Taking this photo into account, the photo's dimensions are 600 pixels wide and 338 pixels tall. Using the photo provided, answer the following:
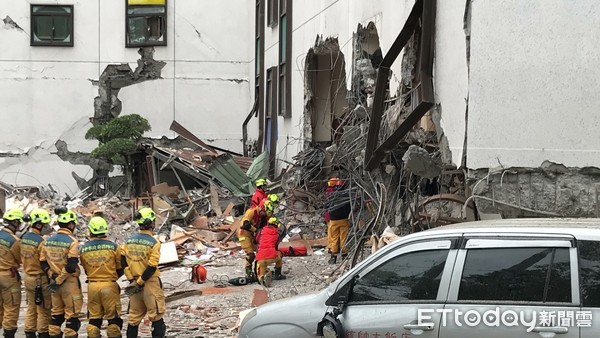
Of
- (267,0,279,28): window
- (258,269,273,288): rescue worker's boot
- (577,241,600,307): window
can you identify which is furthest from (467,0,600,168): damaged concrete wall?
(267,0,279,28): window

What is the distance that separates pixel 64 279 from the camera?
29.0 feet

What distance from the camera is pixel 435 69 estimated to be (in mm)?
10328

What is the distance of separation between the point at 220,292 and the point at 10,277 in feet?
12.1

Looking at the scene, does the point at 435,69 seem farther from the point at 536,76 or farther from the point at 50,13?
the point at 50,13

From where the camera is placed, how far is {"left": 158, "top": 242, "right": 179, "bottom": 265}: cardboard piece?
49.4 feet

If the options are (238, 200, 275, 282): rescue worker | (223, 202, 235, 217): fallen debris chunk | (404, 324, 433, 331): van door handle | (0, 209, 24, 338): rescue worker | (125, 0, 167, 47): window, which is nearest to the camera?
(404, 324, 433, 331): van door handle

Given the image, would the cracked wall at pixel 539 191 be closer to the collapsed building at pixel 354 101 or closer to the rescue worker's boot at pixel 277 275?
the collapsed building at pixel 354 101

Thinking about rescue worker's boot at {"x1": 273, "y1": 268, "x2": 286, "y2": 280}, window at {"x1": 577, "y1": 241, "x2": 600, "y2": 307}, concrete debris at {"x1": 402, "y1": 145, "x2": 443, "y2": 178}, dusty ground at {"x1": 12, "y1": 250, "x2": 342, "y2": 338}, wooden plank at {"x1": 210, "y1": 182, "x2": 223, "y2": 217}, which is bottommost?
dusty ground at {"x1": 12, "y1": 250, "x2": 342, "y2": 338}

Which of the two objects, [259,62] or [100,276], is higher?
[259,62]

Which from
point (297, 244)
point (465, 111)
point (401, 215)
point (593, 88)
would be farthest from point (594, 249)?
point (297, 244)

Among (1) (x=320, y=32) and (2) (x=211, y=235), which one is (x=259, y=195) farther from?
(1) (x=320, y=32)

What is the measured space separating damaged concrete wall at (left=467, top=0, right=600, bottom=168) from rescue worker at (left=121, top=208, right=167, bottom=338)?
4.05 m

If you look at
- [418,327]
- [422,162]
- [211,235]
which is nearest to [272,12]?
[211,235]

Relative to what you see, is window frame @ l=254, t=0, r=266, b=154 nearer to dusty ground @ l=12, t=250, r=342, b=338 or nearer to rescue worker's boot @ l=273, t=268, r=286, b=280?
dusty ground @ l=12, t=250, r=342, b=338
